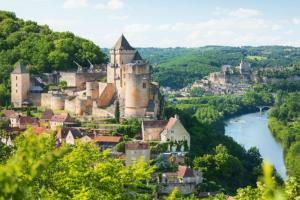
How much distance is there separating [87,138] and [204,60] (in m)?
164

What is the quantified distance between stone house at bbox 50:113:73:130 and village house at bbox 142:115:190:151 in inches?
217

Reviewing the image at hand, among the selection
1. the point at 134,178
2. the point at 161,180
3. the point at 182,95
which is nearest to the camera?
the point at 134,178

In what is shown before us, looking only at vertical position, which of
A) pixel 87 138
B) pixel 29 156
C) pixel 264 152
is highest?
pixel 29 156

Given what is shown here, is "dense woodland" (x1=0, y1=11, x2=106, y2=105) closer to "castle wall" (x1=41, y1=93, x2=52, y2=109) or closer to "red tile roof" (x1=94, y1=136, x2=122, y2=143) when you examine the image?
"castle wall" (x1=41, y1=93, x2=52, y2=109)

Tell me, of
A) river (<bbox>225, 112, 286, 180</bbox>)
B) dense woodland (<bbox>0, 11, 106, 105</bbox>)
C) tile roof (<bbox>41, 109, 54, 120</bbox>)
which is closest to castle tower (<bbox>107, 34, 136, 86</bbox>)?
tile roof (<bbox>41, 109, 54, 120</bbox>)

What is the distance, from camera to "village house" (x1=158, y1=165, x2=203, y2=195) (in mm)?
33812

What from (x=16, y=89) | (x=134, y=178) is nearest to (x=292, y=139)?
(x=16, y=89)

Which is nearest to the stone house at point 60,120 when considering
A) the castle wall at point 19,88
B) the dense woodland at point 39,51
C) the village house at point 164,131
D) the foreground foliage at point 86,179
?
the village house at point 164,131

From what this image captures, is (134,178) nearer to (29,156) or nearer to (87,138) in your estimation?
(29,156)

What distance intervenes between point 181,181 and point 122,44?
1302 centimetres

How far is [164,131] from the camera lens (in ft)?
122

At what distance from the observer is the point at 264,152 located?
62.2 m

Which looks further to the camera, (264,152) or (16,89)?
(264,152)

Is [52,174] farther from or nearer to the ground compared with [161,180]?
farther from the ground
